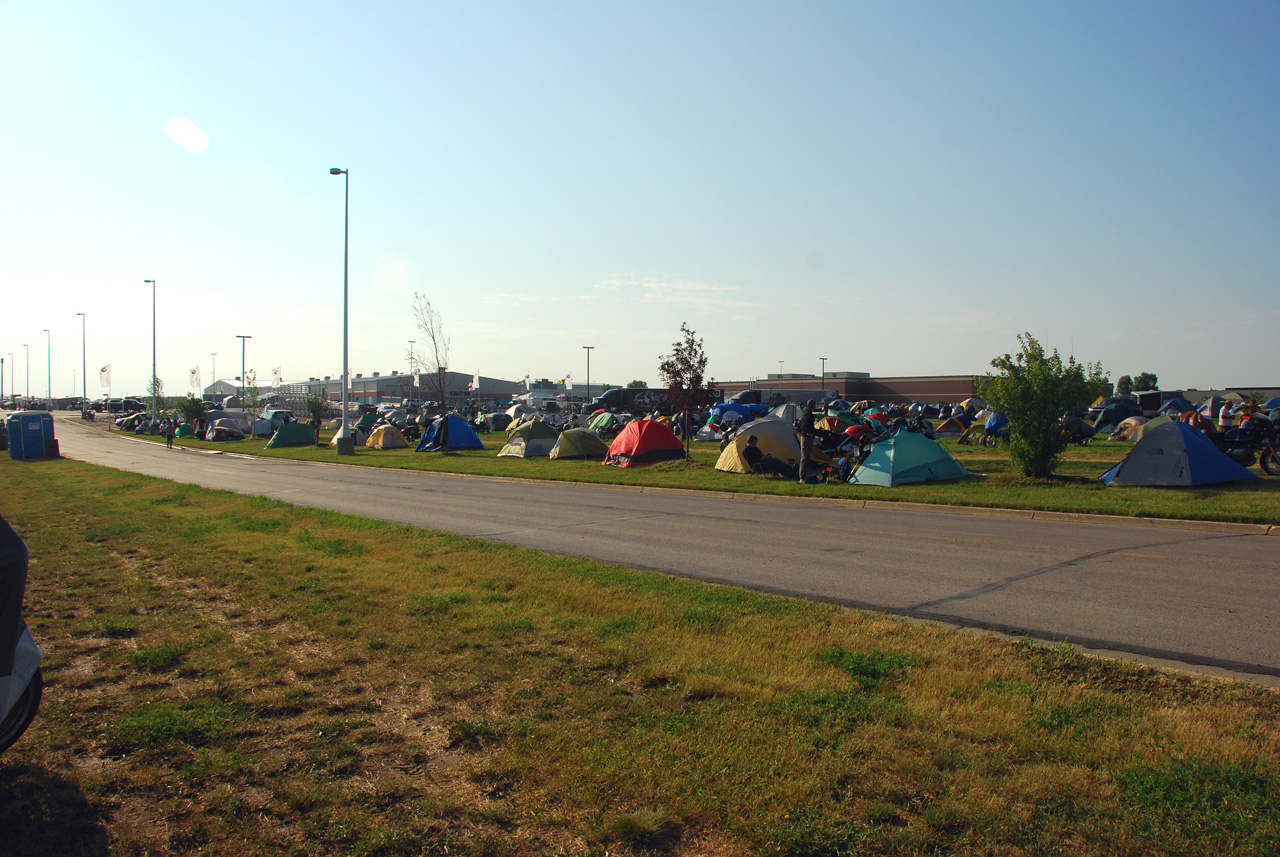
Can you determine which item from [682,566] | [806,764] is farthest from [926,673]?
[682,566]

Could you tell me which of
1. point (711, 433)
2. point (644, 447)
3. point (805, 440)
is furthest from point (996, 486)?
point (711, 433)

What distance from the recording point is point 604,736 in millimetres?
4410

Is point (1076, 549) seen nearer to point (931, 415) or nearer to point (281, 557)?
point (281, 557)

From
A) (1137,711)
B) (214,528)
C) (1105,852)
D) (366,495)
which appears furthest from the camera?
(366,495)

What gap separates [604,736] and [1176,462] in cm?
1663

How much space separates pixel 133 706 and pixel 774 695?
412 cm

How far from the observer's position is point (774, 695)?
4.95m

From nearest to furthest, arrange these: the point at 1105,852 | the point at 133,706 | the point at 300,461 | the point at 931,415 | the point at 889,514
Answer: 1. the point at 1105,852
2. the point at 133,706
3. the point at 889,514
4. the point at 300,461
5. the point at 931,415

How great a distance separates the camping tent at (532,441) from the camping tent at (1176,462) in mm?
19882

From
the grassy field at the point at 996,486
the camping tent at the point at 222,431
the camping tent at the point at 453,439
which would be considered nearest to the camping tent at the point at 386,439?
the camping tent at the point at 453,439

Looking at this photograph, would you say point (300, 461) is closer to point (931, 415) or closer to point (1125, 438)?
point (1125, 438)

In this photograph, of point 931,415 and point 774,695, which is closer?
point 774,695

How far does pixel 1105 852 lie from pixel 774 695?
6.63ft

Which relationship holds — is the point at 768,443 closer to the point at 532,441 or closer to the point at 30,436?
the point at 532,441
